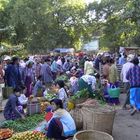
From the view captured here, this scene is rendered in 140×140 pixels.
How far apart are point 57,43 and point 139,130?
3924cm

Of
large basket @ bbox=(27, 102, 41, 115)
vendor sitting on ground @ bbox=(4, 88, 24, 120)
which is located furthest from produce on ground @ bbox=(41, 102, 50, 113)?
vendor sitting on ground @ bbox=(4, 88, 24, 120)

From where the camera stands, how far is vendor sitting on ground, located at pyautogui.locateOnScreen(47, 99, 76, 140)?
792 centimetres

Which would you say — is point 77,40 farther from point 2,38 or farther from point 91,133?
point 91,133

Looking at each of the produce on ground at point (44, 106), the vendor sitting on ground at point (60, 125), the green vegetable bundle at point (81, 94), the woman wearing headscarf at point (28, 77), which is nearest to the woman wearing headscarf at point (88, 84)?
the green vegetable bundle at point (81, 94)

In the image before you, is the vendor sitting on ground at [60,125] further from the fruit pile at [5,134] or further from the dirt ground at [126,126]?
the dirt ground at [126,126]

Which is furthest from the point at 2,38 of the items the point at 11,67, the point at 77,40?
the point at 11,67

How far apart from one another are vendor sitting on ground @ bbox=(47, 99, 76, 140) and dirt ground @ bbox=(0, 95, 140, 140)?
4.30 ft

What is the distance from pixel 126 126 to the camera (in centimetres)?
973

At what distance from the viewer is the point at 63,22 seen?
153ft

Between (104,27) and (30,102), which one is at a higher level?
(104,27)

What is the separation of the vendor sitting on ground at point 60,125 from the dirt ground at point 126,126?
1310 millimetres

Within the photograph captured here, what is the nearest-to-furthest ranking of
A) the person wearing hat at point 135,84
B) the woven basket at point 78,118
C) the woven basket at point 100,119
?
the woven basket at point 100,119 < the woven basket at point 78,118 < the person wearing hat at point 135,84

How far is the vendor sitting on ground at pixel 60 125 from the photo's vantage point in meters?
7.92

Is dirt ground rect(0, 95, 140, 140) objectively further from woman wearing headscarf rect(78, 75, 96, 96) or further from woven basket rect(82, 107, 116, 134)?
woman wearing headscarf rect(78, 75, 96, 96)
